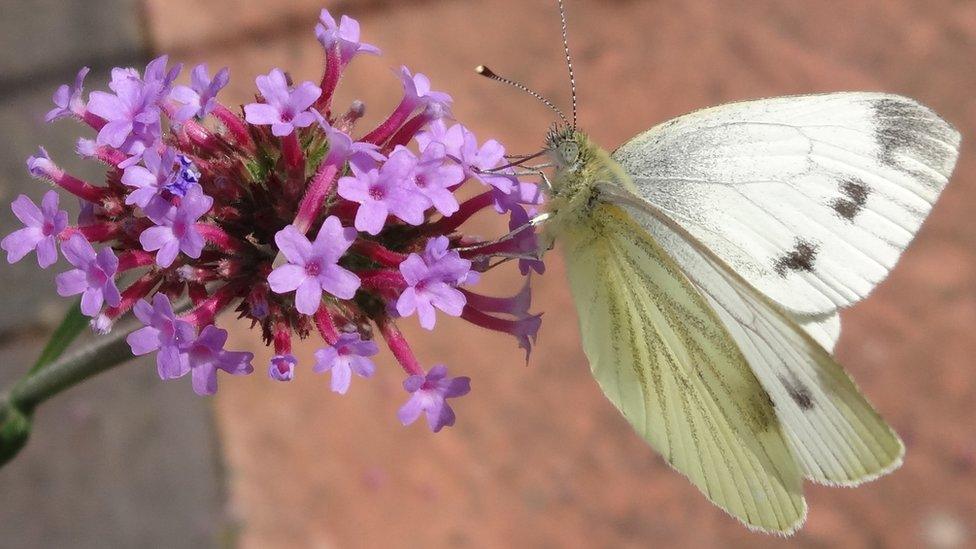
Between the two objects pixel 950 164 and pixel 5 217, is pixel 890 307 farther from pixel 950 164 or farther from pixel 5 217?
pixel 5 217

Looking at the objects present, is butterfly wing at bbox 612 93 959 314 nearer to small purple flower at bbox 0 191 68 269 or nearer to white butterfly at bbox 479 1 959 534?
white butterfly at bbox 479 1 959 534

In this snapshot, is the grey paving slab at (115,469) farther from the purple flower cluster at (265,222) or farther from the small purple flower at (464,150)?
the small purple flower at (464,150)

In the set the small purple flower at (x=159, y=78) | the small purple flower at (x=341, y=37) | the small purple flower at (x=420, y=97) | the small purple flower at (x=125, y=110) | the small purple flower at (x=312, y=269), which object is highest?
the small purple flower at (x=341, y=37)

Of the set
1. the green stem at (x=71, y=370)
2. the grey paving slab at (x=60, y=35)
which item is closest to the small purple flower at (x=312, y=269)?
the green stem at (x=71, y=370)

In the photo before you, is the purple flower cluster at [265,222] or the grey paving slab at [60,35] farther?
the grey paving slab at [60,35]

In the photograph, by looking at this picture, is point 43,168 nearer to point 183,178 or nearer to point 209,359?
point 183,178

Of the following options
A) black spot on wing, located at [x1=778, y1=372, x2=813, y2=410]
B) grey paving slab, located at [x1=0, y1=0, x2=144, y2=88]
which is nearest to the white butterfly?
black spot on wing, located at [x1=778, y1=372, x2=813, y2=410]
